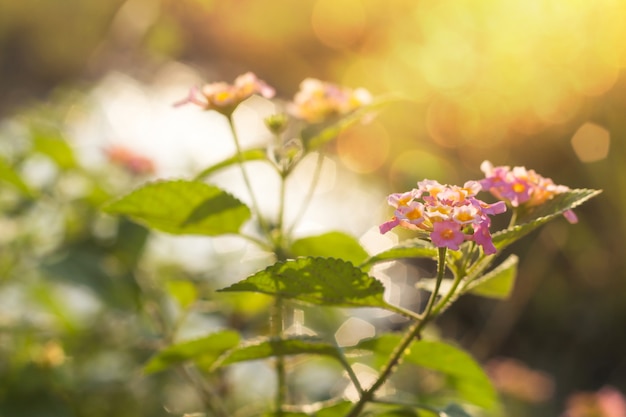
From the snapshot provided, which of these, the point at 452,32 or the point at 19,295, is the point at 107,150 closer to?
the point at 19,295

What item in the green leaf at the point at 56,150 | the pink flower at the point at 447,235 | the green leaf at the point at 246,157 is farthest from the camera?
the green leaf at the point at 56,150

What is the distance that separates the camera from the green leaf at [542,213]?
1.79ft

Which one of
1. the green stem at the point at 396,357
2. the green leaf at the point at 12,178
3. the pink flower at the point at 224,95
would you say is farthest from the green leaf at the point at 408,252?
the green leaf at the point at 12,178

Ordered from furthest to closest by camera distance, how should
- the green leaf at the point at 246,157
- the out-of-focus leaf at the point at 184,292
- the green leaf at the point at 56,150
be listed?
the green leaf at the point at 56,150 → the out-of-focus leaf at the point at 184,292 → the green leaf at the point at 246,157

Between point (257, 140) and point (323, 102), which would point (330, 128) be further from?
point (257, 140)

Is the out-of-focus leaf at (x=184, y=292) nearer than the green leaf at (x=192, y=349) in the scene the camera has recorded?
No

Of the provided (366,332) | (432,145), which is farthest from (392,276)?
(366,332)

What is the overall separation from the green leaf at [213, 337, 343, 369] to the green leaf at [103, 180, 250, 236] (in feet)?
0.48

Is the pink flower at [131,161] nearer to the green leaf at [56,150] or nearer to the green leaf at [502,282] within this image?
the green leaf at [56,150]

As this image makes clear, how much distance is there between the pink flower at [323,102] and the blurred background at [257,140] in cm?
6

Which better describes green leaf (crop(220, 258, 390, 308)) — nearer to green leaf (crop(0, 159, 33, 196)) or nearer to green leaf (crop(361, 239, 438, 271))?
green leaf (crop(361, 239, 438, 271))

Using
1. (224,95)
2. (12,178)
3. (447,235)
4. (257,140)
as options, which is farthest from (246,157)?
(257,140)

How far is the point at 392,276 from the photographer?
7.36ft

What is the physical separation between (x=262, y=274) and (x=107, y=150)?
89 centimetres
